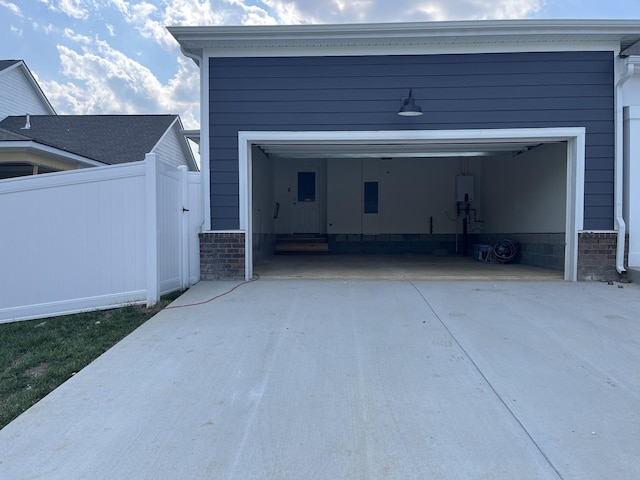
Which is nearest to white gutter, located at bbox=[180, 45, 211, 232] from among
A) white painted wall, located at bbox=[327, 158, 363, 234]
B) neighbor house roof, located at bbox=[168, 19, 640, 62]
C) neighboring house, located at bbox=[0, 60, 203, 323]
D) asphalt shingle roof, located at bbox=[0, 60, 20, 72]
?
neighbor house roof, located at bbox=[168, 19, 640, 62]

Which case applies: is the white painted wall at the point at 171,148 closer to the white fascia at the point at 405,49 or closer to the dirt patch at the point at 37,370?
the white fascia at the point at 405,49

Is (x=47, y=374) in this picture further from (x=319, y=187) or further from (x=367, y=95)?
(x=319, y=187)

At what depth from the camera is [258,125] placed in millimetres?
8156

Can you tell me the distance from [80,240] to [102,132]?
430 inches

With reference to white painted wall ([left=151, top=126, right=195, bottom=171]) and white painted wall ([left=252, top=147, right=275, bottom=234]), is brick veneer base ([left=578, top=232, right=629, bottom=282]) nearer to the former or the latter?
white painted wall ([left=252, top=147, right=275, bottom=234])

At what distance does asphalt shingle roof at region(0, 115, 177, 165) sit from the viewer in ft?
47.0

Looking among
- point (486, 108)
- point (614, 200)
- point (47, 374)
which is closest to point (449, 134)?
point (486, 108)

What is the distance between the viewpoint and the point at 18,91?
1767cm

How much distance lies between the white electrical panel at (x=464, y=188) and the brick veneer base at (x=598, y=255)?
6.36 m

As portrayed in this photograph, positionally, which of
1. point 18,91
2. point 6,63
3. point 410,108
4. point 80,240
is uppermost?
point 6,63

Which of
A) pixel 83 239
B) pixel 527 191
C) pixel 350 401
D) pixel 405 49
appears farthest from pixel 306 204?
pixel 350 401

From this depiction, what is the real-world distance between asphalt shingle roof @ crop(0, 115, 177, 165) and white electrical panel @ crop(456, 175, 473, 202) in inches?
365

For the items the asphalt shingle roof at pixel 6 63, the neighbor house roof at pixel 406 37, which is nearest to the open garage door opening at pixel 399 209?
the neighbor house roof at pixel 406 37

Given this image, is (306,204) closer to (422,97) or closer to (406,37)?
(422,97)
